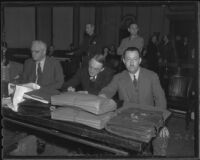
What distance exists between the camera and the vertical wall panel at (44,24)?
12758 millimetres

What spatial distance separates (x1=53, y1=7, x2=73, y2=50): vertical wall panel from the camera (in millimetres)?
13117

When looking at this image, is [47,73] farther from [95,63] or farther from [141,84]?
[141,84]

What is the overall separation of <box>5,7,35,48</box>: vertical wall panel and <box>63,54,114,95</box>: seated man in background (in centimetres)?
886

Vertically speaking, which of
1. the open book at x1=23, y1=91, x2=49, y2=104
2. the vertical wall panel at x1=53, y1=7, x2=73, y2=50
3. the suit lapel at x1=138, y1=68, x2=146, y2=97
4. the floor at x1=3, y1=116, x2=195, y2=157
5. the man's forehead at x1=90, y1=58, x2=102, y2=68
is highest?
the vertical wall panel at x1=53, y1=7, x2=73, y2=50

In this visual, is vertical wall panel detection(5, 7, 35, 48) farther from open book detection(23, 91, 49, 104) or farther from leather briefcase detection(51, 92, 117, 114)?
leather briefcase detection(51, 92, 117, 114)

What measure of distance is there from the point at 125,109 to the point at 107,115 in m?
0.27

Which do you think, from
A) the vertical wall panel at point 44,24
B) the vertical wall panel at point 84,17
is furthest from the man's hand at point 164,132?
the vertical wall panel at point 84,17

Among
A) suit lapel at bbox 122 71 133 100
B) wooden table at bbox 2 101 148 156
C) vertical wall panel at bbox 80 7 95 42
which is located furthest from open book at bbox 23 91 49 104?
vertical wall panel at bbox 80 7 95 42

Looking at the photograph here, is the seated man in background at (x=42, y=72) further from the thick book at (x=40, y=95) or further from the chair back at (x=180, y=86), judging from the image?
the chair back at (x=180, y=86)

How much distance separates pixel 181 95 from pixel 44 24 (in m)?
8.55

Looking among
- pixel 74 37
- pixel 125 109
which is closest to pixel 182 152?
pixel 125 109

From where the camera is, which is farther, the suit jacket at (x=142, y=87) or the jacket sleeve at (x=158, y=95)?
the suit jacket at (x=142, y=87)

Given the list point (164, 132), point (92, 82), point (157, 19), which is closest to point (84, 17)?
point (157, 19)

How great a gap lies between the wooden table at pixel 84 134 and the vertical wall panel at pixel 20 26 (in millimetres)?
9895
